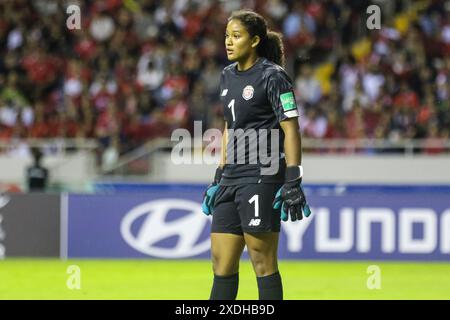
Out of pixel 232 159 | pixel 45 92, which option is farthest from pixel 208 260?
pixel 232 159

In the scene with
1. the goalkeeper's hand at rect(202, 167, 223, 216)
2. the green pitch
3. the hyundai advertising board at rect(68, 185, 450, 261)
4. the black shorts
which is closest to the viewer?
the black shorts

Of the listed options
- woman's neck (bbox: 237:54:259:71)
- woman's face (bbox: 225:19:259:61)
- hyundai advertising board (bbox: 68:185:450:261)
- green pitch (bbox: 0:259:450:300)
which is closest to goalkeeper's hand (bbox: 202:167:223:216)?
woman's neck (bbox: 237:54:259:71)

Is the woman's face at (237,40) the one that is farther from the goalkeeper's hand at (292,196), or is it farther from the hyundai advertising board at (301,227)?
the hyundai advertising board at (301,227)

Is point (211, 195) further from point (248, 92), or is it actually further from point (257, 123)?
point (248, 92)

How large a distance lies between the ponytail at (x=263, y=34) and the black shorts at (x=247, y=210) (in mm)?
803

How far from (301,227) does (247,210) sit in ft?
22.6

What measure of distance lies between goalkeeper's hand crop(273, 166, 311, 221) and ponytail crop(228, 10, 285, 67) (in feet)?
2.50

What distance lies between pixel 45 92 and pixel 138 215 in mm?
5029

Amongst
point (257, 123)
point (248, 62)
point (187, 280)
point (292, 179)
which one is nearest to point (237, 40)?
point (248, 62)

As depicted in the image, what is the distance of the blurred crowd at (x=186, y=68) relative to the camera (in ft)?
52.9

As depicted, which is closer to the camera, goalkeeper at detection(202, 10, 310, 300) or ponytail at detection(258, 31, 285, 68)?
goalkeeper at detection(202, 10, 310, 300)

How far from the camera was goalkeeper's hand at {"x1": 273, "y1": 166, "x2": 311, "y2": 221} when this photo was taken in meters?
6.37

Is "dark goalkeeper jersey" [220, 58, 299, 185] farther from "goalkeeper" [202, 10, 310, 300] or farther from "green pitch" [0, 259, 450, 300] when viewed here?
"green pitch" [0, 259, 450, 300]

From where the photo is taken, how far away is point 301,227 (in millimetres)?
13336
